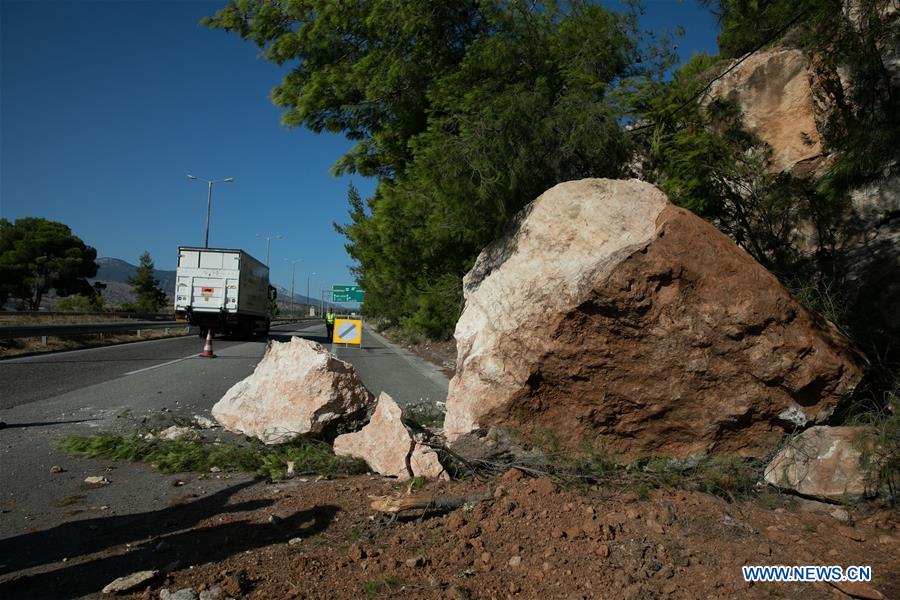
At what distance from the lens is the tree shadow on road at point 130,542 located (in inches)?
131

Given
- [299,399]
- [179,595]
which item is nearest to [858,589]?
[179,595]

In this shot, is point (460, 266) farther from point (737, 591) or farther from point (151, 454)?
point (737, 591)

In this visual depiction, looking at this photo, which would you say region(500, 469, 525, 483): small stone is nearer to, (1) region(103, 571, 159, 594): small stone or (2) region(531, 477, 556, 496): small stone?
(2) region(531, 477, 556, 496): small stone

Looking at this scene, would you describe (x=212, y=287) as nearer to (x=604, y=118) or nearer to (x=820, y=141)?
(x=604, y=118)

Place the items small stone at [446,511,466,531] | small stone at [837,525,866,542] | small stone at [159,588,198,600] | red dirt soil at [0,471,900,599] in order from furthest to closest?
small stone at [446,511,466,531], small stone at [837,525,866,542], red dirt soil at [0,471,900,599], small stone at [159,588,198,600]

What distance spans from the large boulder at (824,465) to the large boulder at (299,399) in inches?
154

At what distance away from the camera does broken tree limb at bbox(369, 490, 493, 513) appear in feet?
13.9

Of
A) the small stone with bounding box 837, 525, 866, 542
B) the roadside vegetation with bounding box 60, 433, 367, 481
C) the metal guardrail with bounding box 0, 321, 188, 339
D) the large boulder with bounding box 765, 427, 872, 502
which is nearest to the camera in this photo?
the small stone with bounding box 837, 525, 866, 542

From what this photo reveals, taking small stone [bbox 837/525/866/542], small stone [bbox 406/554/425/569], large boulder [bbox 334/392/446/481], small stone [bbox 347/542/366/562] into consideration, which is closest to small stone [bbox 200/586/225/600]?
small stone [bbox 347/542/366/562]

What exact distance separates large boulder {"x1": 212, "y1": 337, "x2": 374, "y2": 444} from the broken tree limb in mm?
1798

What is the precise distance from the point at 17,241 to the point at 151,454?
162ft

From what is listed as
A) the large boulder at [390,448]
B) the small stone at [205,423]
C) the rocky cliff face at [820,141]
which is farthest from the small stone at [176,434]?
the rocky cliff face at [820,141]

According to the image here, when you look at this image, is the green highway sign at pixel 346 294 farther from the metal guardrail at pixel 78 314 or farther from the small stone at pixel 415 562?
the small stone at pixel 415 562

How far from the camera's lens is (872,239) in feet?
22.6
